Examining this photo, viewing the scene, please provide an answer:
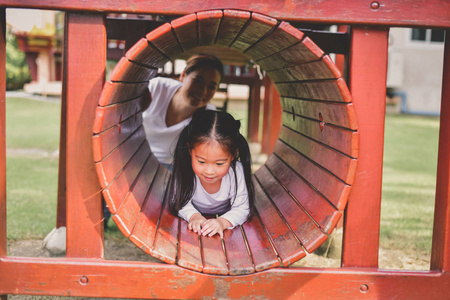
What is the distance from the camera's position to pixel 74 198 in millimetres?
2111

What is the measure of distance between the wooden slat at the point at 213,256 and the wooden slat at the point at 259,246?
135 mm

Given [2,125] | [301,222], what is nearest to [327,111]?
[301,222]

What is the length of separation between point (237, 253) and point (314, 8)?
3.62ft

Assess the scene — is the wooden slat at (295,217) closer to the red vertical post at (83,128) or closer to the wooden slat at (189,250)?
the wooden slat at (189,250)

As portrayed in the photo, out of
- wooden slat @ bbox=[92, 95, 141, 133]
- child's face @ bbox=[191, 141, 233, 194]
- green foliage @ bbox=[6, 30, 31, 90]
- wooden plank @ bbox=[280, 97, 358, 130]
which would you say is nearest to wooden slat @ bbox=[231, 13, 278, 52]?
wooden plank @ bbox=[280, 97, 358, 130]

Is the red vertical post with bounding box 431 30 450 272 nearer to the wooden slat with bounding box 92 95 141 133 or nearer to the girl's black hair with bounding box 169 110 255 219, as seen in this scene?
the girl's black hair with bounding box 169 110 255 219

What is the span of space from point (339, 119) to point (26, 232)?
2481mm

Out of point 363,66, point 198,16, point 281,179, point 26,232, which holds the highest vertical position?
point 198,16

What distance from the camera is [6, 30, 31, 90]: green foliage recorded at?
17.9 metres

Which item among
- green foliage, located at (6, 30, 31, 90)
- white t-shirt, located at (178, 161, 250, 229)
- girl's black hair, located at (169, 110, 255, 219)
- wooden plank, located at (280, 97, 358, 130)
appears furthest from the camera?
green foliage, located at (6, 30, 31, 90)

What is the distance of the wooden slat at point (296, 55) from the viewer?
6.25ft

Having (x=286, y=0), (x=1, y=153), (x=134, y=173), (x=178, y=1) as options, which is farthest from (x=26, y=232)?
(x=286, y=0)

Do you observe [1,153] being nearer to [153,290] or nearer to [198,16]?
[153,290]

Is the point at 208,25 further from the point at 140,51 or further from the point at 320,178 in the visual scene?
the point at 320,178
